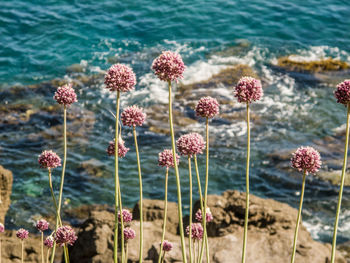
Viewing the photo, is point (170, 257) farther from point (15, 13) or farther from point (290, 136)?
point (15, 13)

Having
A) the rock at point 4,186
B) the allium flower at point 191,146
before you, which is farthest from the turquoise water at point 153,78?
the allium flower at point 191,146

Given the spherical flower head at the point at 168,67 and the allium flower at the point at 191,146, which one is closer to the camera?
the spherical flower head at the point at 168,67

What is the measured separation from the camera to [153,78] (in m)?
19.0

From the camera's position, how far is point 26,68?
63.2 ft

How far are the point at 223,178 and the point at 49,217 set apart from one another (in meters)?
4.96

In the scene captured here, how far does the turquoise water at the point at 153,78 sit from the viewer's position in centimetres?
1303

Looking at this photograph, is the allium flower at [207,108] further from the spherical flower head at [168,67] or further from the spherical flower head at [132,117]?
the spherical flower head at [168,67]

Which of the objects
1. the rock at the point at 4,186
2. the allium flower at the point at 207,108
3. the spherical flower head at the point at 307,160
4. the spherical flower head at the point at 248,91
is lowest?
the rock at the point at 4,186

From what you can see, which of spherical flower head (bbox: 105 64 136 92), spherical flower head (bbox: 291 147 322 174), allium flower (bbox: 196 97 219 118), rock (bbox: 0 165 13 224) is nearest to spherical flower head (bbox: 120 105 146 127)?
spherical flower head (bbox: 105 64 136 92)

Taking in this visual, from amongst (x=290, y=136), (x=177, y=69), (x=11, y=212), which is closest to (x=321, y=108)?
(x=290, y=136)

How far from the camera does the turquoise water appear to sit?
13.0m

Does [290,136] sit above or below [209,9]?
below

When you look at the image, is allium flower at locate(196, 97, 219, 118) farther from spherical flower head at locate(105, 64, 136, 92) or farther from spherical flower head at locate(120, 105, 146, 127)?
spherical flower head at locate(105, 64, 136, 92)

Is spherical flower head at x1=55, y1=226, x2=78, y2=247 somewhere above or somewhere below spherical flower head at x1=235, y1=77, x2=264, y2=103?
below
